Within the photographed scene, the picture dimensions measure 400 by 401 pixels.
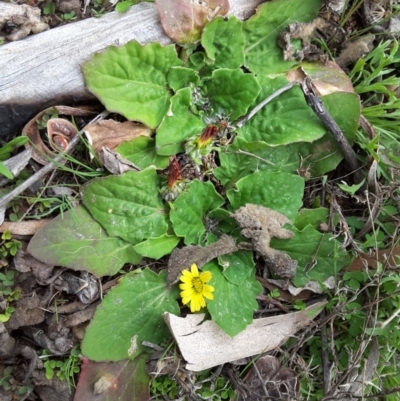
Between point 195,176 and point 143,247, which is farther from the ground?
point 195,176

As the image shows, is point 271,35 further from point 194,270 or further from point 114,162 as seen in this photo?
point 194,270

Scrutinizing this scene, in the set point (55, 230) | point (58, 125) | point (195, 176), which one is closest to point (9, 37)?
point (58, 125)

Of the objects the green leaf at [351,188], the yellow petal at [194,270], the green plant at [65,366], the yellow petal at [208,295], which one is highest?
the green leaf at [351,188]

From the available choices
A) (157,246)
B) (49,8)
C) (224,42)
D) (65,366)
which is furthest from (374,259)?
(49,8)

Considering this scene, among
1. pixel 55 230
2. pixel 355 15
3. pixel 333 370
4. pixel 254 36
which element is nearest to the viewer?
pixel 55 230

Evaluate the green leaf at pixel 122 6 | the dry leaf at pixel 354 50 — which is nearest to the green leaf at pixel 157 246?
the green leaf at pixel 122 6

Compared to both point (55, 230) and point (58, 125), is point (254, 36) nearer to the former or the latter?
point (58, 125)

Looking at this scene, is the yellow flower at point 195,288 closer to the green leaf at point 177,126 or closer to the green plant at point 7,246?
the green leaf at point 177,126

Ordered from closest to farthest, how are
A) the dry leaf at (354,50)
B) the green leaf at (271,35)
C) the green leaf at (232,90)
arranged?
1. the green leaf at (232,90)
2. the green leaf at (271,35)
3. the dry leaf at (354,50)
